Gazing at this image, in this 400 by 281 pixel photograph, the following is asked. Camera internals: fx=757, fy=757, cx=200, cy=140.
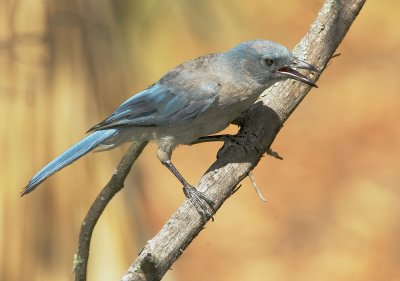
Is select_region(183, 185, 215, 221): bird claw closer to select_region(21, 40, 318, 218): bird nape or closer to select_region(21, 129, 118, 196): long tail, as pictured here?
select_region(21, 40, 318, 218): bird nape

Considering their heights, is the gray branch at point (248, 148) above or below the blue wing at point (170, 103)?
below

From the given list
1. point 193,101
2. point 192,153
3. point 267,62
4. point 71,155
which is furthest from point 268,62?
point 192,153

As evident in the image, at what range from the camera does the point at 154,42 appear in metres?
6.63

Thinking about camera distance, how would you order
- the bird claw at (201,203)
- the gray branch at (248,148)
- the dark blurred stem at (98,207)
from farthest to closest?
1. the dark blurred stem at (98,207)
2. the bird claw at (201,203)
3. the gray branch at (248,148)

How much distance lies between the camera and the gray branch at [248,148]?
10.0 ft

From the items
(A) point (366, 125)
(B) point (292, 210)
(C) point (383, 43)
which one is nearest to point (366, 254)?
(B) point (292, 210)

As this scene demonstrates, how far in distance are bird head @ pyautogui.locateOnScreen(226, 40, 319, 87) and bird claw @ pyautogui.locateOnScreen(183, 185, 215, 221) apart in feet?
2.28

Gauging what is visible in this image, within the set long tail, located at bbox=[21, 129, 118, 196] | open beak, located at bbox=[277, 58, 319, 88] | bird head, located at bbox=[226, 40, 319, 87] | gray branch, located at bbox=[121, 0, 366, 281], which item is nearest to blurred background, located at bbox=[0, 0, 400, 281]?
long tail, located at bbox=[21, 129, 118, 196]

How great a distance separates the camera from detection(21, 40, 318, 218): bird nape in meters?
3.64

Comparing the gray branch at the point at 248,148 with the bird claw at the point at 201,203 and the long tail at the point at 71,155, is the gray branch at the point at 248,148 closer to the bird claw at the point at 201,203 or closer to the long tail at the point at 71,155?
the bird claw at the point at 201,203

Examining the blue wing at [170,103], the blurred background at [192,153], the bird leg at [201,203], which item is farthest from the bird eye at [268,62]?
the blurred background at [192,153]

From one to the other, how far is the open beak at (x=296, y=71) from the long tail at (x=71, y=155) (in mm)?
900

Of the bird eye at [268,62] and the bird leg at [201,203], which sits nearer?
the bird leg at [201,203]

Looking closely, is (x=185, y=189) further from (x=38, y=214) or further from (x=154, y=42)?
(x=154, y=42)
